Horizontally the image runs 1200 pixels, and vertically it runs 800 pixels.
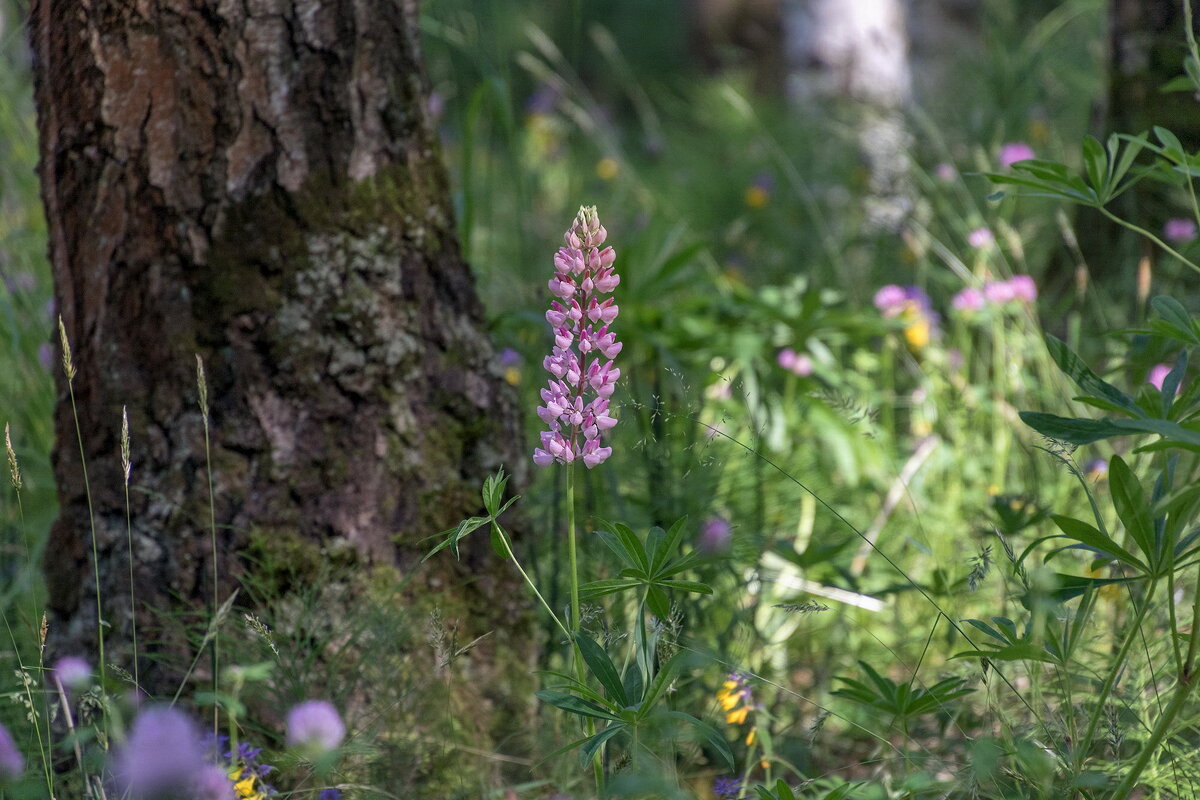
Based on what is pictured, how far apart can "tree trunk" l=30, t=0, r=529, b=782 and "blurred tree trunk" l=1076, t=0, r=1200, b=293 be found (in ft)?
4.81

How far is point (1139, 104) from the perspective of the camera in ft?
6.80

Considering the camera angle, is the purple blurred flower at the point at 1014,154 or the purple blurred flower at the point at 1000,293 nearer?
the purple blurred flower at the point at 1000,293

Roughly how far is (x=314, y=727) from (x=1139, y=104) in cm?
201

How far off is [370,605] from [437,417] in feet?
0.89

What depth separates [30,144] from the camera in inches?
93.6

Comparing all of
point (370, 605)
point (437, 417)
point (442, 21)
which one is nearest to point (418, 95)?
point (437, 417)

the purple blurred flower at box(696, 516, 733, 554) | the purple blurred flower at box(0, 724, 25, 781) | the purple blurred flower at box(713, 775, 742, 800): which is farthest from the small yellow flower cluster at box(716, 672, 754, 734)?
the purple blurred flower at box(0, 724, 25, 781)

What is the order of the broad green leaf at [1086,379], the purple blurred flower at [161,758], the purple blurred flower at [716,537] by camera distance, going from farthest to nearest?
the purple blurred flower at [716,537] < the broad green leaf at [1086,379] < the purple blurred flower at [161,758]

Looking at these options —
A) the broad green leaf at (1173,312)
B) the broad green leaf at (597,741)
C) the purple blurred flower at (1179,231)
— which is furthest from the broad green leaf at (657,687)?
the purple blurred flower at (1179,231)

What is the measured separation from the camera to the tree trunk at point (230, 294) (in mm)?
1278

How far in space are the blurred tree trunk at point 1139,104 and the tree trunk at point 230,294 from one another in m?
1.47

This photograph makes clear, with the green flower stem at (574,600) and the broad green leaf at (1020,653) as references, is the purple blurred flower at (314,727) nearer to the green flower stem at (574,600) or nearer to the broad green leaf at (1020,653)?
the green flower stem at (574,600)

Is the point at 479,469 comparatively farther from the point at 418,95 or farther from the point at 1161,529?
the point at 1161,529

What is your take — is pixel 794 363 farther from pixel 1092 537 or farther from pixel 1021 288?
pixel 1092 537
